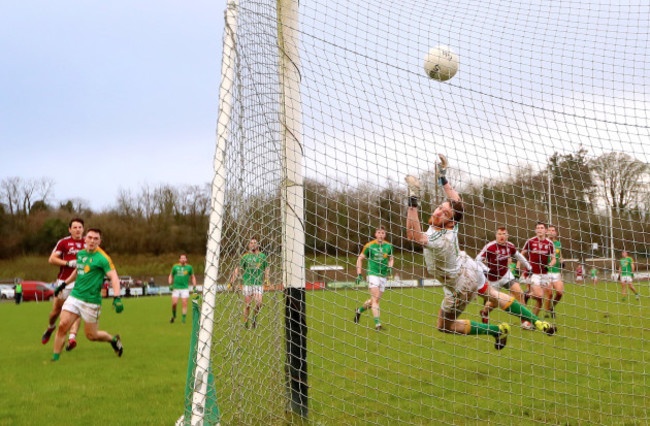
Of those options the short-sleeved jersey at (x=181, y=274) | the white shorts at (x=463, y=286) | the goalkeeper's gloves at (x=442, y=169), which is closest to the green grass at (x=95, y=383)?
the white shorts at (x=463, y=286)

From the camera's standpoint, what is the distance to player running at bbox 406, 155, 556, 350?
16.2ft

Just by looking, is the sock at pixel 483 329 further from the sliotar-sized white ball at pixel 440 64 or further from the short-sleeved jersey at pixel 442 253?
the sliotar-sized white ball at pixel 440 64

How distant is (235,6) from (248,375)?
8.20 ft

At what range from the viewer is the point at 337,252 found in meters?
4.75

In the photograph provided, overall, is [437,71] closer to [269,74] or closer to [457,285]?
[269,74]

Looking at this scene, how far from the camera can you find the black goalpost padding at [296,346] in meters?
4.20

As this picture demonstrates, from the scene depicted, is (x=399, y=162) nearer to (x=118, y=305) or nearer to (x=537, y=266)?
(x=118, y=305)

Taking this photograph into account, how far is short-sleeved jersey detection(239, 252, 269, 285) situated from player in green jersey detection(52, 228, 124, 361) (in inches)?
145

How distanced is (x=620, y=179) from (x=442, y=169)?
5.35 feet

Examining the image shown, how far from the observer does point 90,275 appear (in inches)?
295

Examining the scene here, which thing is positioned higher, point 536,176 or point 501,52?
point 501,52

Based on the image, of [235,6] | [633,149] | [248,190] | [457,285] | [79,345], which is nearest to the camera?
[235,6]

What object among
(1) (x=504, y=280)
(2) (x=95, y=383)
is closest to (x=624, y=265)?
(1) (x=504, y=280)

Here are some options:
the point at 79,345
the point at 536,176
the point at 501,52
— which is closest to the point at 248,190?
the point at 536,176
